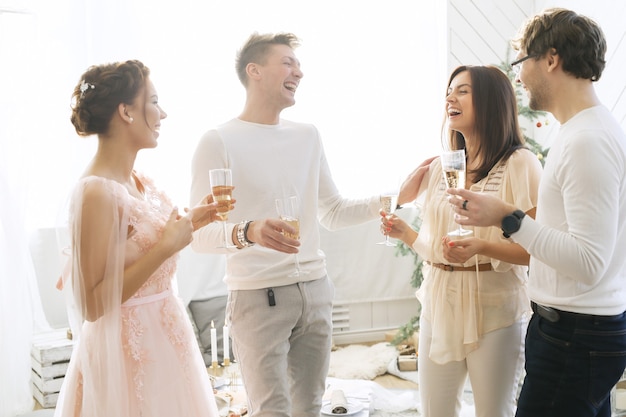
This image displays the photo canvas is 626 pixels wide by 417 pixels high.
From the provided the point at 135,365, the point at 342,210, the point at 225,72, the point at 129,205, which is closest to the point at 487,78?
the point at 342,210

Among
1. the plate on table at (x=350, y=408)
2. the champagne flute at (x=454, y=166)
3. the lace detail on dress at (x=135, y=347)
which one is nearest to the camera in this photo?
Result: the lace detail on dress at (x=135, y=347)

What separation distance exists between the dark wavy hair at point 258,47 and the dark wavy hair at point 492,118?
0.72m

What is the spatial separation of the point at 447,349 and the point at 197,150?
3.68 ft

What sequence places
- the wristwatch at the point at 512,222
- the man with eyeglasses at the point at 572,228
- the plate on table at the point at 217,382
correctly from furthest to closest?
the plate on table at the point at 217,382
the wristwatch at the point at 512,222
the man with eyeglasses at the point at 572,228

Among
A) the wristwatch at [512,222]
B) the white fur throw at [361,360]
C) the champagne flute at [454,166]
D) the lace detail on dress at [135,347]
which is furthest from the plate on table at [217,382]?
the wristwatch at [512,222]

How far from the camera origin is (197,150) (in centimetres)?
230

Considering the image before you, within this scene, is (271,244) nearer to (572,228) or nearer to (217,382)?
(572,228)

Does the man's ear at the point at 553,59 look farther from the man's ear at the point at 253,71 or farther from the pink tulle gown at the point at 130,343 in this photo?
the pink tulle gown at the point at 130,343

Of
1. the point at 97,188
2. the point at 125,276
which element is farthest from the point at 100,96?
the point at 125,276

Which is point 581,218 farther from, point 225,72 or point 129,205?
point 225,72

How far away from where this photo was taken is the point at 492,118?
227cm

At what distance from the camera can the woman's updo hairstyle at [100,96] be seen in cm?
199

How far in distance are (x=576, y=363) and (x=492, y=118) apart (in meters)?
0.92

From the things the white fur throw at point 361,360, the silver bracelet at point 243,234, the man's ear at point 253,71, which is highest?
the man's ear at point 253,71
